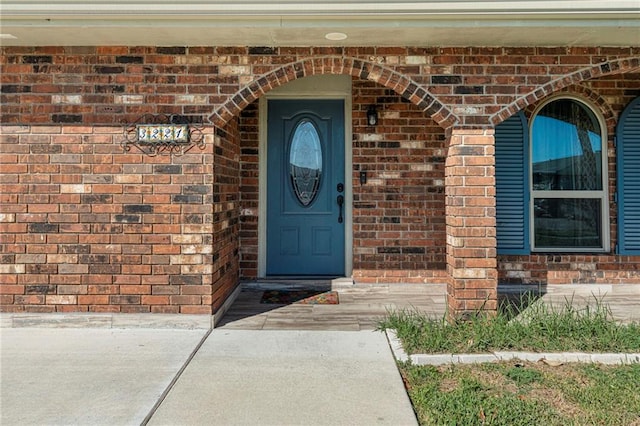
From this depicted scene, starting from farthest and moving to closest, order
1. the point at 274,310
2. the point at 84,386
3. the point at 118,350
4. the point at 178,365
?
the point at 274,310
the point at 118,350
the point at 178,365
the point at 84,386

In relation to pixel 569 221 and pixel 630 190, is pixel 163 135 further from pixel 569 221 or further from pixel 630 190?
pixel 630 190

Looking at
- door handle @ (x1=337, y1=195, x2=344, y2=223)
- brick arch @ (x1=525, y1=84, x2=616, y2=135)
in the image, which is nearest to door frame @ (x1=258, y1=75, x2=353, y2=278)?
door handle @ (x1=337, y1=195, x2=344, y2=223)

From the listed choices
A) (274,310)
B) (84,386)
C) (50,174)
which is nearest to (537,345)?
(274,310)

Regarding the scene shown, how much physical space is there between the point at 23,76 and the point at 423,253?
14.9 feet

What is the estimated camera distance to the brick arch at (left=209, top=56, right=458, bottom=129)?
13.0 feet

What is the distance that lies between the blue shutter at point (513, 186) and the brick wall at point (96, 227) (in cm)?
346

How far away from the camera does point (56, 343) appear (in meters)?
3.63

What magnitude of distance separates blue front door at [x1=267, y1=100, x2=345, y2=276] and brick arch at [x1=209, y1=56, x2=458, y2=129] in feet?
5.38

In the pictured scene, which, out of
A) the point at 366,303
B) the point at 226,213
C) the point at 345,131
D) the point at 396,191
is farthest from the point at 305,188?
the point at 366,303

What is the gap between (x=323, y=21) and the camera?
3.46 m

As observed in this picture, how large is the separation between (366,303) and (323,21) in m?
2.95

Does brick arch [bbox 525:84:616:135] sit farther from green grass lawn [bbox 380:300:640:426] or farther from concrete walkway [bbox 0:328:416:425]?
concrete walkway [bbox 0:328:416:425]

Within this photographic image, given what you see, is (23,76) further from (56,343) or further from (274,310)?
(274,310)

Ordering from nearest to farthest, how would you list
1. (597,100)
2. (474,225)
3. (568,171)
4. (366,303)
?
(474,225) → (366,303) → (597,100) → (568,171)
